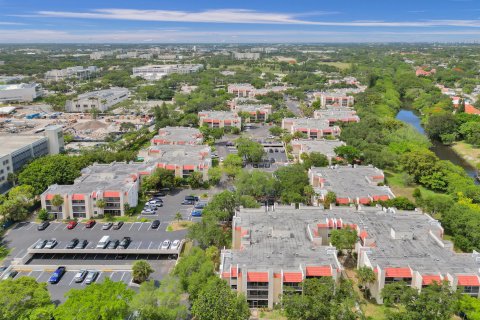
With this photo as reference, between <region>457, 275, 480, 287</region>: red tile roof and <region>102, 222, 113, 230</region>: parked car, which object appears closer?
<region>457, 275, 480, 287</region>: red tile roof

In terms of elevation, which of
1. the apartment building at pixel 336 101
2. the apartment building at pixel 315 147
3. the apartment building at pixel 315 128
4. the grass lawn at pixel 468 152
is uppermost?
the apartment building at pixel 336 101

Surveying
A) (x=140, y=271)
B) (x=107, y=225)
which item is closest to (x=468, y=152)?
(x=107, y=225)

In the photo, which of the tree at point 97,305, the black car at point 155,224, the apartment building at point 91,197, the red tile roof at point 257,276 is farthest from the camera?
the apartment building at point 91,197

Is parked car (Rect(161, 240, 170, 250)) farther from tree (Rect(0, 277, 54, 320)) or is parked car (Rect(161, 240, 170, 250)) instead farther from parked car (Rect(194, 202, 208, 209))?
tree (Rect(0, 277, 54, 320))

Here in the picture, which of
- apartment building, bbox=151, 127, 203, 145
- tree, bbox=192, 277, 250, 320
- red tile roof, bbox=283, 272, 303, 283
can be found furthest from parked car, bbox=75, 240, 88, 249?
apartment building, bbox=151, 127, 203, 145

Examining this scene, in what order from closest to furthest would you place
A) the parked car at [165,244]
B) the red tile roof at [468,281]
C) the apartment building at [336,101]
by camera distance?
the red tile roof at [468,281] → the parked car at [165,244] → the apartment building at [336,101]

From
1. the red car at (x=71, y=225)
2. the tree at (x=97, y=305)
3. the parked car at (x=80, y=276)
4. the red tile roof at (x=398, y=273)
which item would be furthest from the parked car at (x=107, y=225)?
the red tile roof at (x=398, y=273)

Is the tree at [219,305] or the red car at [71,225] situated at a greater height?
the tree at [219,305]

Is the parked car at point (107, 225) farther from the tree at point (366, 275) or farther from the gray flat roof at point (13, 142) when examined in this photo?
the tree at point (366, 275)
